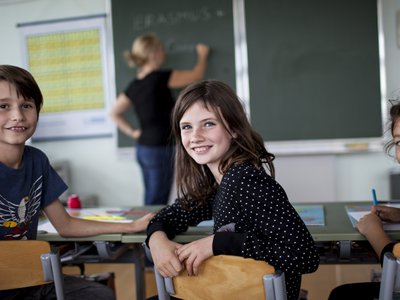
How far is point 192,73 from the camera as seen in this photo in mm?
3615

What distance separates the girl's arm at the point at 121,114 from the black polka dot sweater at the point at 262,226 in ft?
8.20

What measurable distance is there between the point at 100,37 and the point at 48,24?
1.70 ft

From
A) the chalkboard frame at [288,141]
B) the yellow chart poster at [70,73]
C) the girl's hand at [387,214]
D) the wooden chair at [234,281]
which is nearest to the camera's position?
the wooden chair at [234,281]

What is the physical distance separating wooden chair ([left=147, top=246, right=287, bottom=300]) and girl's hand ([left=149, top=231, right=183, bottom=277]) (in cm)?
4

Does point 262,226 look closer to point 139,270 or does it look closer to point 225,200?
point 225,200

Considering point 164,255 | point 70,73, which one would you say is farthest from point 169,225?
point 70,73

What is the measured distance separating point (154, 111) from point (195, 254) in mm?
2361

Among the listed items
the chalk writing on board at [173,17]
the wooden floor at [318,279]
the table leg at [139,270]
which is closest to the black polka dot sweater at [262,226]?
the table leg at [139,270]

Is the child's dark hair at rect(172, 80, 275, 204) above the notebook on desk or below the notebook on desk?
above

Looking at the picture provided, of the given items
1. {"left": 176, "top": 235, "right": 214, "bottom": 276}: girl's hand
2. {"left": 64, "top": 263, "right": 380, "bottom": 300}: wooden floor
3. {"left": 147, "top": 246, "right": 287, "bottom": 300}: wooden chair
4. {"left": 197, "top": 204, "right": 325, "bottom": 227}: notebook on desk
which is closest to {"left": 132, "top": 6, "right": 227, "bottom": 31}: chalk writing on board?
{"left": 64, "top": 263, "right": 380, "bottom": 300}: wooden floor

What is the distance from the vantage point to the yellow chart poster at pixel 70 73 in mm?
4020

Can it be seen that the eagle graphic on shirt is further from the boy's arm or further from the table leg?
the table leg

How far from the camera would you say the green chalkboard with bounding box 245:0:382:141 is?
137 inches

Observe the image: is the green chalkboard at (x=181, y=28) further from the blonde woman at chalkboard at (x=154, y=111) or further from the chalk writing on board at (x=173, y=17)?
the blonde woman at chalkboard at (x=154, y=111)
